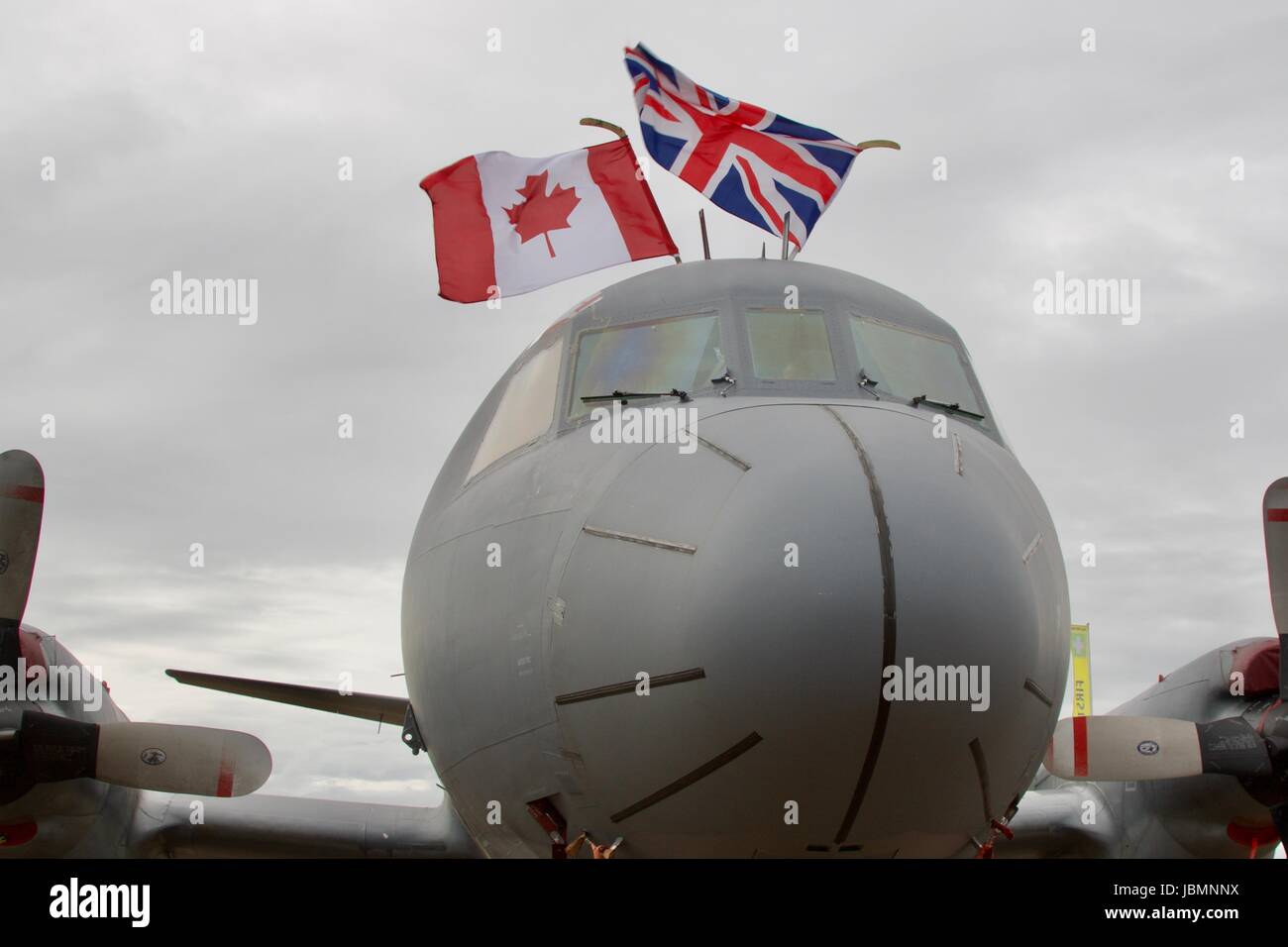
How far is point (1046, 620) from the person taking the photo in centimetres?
522

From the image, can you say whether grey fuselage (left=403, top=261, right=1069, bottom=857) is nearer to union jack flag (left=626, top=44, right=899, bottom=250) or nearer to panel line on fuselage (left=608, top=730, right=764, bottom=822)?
panel line on fuselage (left=608, top=730, right=764, bottom=822)

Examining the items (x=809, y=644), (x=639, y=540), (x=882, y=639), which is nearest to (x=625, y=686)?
(x=639, y=540)

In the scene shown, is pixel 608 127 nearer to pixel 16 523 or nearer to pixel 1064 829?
pixel 16 523

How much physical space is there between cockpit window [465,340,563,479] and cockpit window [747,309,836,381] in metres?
1.13

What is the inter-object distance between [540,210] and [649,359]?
3.74 meters

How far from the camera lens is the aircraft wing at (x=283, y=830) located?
34.9 feet

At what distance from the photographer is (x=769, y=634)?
4578 millimetres

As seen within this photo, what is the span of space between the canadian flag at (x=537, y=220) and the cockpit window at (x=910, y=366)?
303 centimetres

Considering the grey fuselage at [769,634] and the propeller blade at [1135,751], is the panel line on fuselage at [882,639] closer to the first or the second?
the grey fuselage at [769,634]

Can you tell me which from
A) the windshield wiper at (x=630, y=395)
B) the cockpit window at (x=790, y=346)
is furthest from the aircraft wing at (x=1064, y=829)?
the windshield wiper at (x=630, y=395)

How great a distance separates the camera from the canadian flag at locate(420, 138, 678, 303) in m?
9.90
